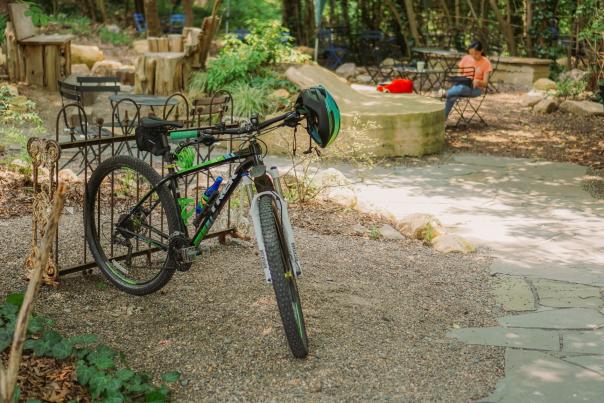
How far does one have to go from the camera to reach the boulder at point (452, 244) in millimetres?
6251

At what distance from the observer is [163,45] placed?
13.6m

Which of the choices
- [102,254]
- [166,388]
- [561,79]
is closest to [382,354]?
[166,388]

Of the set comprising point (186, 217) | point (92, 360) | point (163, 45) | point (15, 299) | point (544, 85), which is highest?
point (163, 45)

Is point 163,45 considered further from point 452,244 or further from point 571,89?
point 452,244

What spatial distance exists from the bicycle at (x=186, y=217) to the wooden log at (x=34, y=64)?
9.01 metres

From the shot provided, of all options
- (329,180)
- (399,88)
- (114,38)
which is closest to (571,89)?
(399,88)

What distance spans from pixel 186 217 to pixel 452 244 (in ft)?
8.10

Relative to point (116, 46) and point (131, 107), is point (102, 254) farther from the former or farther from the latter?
point (116, 46)

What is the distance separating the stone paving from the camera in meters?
4.06

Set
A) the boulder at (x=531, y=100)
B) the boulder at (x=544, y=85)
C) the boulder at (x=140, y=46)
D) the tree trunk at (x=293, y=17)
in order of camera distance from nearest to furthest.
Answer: the boulder at (x=531, y=100) < the boulder at (x=544, y=85) < the boulder at (x=140, y=46) < the tree trunk at (x=293, y=17)

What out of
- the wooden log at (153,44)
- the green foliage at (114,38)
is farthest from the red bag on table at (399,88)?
the green foliage at (114,38)

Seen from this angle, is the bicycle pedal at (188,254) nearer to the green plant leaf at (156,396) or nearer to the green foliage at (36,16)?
the green plant leaf at (156,396)

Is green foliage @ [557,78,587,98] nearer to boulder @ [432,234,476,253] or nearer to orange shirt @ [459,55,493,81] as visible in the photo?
orange shirt @ [459,55,493,81]

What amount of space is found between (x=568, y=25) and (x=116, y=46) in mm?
10283
